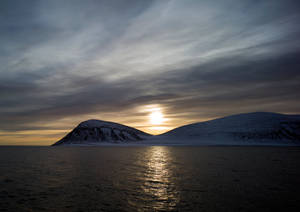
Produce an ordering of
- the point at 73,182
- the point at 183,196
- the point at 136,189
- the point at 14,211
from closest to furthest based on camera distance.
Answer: the point at 14,211 → the point at 183,196 → the point at 136,189 → the point at 73,182

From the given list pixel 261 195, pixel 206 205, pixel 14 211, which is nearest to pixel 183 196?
pixel 206 205

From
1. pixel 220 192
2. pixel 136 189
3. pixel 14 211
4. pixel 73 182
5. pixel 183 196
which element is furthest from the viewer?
pixel 73 182

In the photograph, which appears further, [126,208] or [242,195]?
[242,195]

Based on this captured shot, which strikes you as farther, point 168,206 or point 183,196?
point 183,196

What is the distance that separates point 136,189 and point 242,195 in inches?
408

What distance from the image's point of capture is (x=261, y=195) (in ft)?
66.8

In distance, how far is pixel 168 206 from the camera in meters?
17.1

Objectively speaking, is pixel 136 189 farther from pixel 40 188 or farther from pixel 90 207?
pixel 40 188

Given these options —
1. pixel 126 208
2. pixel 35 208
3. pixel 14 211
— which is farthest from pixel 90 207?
pixel 14 211

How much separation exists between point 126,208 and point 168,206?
3234 millimetres

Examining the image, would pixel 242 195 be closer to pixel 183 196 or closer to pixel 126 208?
pixel 183 196

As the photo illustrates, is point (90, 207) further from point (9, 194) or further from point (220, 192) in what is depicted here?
point (220, 192)

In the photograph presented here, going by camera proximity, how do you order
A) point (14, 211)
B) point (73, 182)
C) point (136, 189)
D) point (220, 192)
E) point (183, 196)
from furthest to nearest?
1. point (73, 182)
2. point (136, 189)
3. point (220, 192)
4. point (183, 196)
5. point (14, 211)

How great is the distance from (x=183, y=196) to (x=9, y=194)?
17.0 metres
